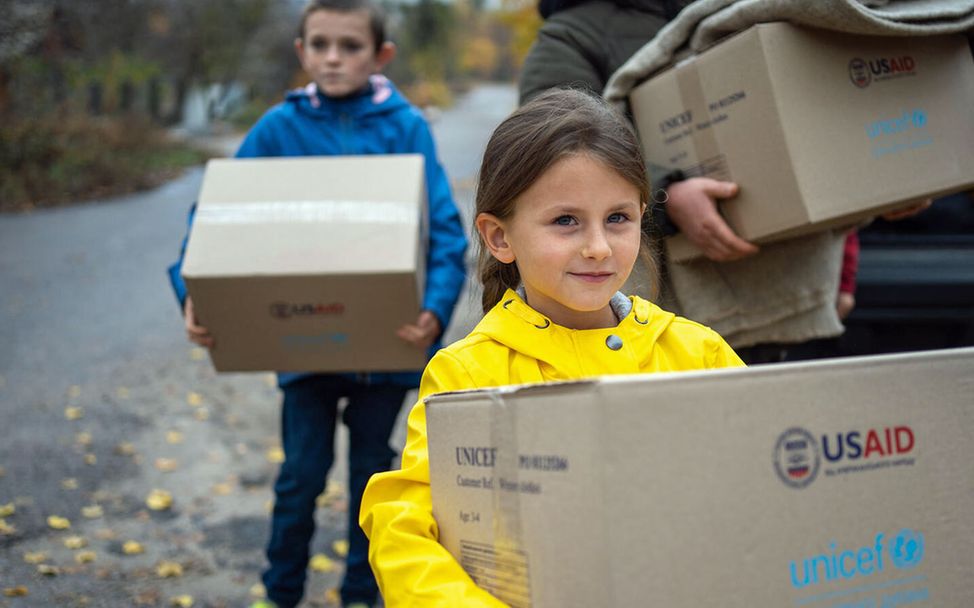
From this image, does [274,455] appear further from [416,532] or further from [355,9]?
[416,532]

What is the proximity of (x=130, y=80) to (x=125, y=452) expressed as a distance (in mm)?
20160

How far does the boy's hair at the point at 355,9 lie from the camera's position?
3.19 m

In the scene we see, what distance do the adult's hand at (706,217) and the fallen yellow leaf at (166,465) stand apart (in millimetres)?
3194

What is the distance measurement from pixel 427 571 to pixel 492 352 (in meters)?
0.42

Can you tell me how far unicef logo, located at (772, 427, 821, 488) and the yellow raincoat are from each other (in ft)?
1.56

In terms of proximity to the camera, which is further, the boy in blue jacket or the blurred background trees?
the blurred background trees

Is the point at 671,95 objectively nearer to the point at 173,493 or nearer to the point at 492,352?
the point at 492,352

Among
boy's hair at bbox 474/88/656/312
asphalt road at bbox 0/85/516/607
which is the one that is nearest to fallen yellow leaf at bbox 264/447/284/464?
asphalt road at bbox 0/85/516/607

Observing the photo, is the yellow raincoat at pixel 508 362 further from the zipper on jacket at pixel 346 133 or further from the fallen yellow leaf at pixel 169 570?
the fallen yellow leaf at pixel 169 570

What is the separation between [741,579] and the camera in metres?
1.25

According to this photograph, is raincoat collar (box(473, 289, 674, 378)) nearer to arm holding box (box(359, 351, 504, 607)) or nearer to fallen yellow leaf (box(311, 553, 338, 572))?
arm holding box (box(359, 351, 504, 607))

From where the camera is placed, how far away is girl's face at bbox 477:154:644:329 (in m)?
1.74

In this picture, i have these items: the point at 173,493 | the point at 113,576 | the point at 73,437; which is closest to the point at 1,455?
the point at 73,437

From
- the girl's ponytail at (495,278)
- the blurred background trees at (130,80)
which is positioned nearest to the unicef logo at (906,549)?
the girl's ponytail at (495,278)
